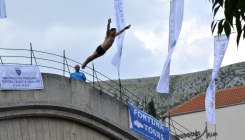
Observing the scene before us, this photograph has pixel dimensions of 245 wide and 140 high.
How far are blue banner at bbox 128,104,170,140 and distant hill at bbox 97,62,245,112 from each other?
75.8 m

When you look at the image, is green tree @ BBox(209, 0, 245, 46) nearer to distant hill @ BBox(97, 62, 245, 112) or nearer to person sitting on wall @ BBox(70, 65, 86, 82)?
person sitting on wall @ BBox(70, 65, 86, 82)

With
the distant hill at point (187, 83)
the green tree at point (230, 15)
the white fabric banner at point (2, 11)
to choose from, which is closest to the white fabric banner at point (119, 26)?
the white fabric banner at point (2, 11)

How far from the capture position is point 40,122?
1548 cm

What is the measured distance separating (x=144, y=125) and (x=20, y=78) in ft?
17.5

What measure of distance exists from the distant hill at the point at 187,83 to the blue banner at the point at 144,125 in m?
75.8

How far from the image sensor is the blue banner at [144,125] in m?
18.1

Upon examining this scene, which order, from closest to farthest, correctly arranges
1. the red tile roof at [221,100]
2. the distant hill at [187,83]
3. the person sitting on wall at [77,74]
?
the person sitting on wall at [77,74]
the red tile roof at [221,100]
the distant hill at [187,83]

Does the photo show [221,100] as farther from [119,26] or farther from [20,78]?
[20,78]

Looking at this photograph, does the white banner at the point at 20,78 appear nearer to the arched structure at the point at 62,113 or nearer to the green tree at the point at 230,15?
the arched structure at the point at 62,113

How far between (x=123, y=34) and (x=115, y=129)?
298 cm

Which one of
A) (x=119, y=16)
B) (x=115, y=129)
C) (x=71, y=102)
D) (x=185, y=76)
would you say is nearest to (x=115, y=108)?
(x=115, y=129)

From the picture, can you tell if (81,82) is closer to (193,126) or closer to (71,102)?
(71,102)

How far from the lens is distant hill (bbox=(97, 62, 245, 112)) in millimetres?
106025

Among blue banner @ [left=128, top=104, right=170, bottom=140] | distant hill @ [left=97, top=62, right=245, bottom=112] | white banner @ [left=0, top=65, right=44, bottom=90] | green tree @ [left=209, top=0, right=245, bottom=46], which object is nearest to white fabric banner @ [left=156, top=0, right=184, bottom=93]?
blue banner @ [left=128, top=104, right=170, bottom=140]
